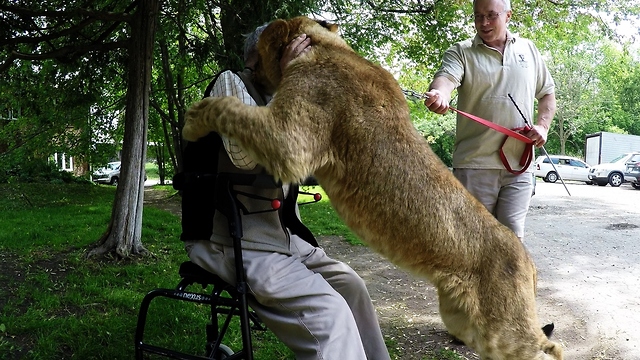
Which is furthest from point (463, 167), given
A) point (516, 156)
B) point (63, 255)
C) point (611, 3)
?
point (611, 3)

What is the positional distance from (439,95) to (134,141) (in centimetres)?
503

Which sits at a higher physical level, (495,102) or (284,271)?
(495,102)

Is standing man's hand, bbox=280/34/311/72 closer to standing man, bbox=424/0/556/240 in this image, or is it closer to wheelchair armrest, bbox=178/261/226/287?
wheelchair armrest, bbox=178/261/226/287

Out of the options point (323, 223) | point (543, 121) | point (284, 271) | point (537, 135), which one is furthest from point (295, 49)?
point (323, 223)

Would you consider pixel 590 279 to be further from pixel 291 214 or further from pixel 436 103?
pixel 291 214

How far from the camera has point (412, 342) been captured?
191 inches

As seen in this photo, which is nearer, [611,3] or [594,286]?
[594,286]

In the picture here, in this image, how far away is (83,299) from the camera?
5.46m

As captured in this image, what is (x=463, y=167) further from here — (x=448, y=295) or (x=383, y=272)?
(x=383, y=272)

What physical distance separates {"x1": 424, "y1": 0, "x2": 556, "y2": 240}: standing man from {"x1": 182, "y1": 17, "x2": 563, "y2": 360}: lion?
1.28 meters

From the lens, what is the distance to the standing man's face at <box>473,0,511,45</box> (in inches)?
148

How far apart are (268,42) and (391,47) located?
9.93 m

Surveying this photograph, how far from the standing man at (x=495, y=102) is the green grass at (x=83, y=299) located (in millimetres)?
1479

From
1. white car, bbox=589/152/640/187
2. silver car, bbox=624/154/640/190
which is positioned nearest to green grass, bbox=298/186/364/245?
silver car, bbox=624/154/640/190
